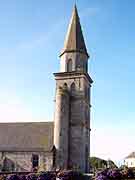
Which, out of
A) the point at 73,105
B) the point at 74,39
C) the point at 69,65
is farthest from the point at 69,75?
the point at 74,39

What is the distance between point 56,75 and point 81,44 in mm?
6362

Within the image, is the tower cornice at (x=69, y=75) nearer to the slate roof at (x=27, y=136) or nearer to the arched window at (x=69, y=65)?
the arched window at (x=69, y=65)

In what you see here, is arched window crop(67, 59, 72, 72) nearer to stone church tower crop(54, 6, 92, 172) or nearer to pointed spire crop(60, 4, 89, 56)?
stone church tower crop(54, 6, 92, 172)

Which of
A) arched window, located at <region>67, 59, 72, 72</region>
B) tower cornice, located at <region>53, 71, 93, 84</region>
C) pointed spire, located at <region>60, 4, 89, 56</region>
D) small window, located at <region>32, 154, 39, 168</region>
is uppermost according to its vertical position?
pointed spire, located at <region>60, 4, 89, 56</region>

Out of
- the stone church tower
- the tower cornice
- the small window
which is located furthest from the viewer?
the tower cornice

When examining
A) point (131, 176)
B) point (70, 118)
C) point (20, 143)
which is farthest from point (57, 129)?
point (131, 176)

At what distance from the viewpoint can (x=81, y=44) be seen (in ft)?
189

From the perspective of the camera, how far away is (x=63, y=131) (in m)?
51.8

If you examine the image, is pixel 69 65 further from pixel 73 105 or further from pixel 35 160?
pixel 35 160

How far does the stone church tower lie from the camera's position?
51688mm

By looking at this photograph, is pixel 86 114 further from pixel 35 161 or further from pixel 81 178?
pixel 81 178

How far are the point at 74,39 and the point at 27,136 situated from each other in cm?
1643

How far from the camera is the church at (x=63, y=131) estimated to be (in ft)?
170

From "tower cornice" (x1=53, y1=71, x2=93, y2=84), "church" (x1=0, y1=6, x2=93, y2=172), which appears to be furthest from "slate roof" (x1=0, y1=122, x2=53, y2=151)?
"tower cornice" (x1=53, y1=71, x2=93, y2=84)
